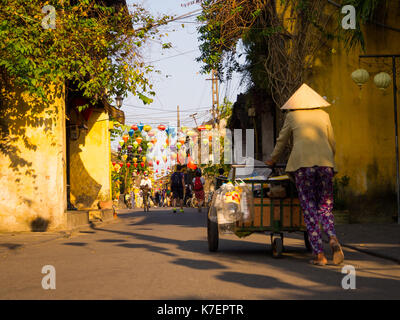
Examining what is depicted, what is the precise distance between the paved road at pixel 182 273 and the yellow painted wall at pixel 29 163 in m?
3.43

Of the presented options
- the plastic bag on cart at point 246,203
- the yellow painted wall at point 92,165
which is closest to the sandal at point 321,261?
the plastic bag on cart at point 246,203

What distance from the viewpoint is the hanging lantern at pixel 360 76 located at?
1470cm

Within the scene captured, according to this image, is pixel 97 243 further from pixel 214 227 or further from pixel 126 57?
pixel 126 57

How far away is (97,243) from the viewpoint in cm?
1176

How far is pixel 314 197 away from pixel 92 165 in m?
15.5

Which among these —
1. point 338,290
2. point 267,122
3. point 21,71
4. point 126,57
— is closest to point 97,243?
point 21,71

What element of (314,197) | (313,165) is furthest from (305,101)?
(314,197)

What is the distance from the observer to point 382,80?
14.5 m

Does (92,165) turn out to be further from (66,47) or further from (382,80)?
(382,80)

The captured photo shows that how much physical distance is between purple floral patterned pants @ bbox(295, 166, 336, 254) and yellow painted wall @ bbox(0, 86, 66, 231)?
8189mm

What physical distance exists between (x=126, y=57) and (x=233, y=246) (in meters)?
6.56

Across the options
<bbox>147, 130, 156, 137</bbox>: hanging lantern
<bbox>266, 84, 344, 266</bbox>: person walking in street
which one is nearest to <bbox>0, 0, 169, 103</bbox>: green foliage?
<bbox>266, 84, 344, 266</bbox>: person walking in street

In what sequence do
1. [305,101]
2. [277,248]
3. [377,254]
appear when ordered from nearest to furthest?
[305,101] → [277,248] → [377,254]

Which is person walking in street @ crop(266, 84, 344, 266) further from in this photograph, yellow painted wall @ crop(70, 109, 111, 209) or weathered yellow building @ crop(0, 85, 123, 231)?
yellow painted wall @ crop(70, 109, 111, 209)
